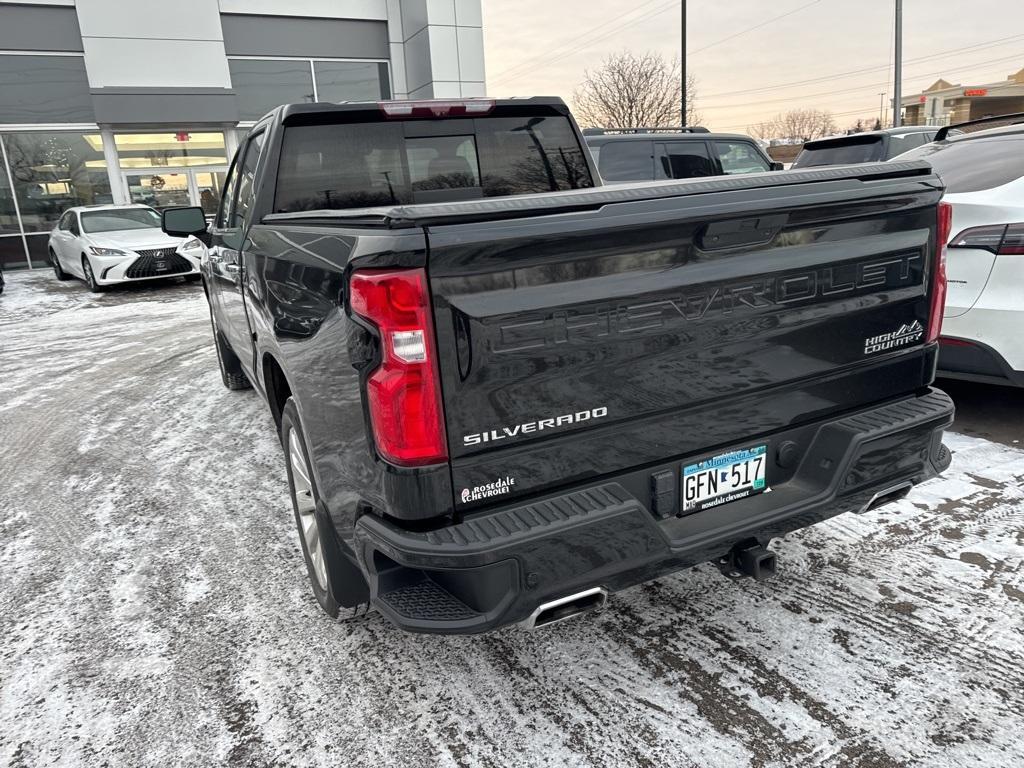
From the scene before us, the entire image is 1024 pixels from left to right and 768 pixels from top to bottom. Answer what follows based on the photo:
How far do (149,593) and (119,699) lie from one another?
0.78 metres

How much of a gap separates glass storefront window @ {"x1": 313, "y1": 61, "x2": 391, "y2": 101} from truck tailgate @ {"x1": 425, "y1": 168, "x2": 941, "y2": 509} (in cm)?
2010

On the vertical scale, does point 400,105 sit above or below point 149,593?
above

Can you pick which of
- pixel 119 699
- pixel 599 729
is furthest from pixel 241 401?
pixel 599 729

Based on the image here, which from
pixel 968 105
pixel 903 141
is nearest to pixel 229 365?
pixel 903 141

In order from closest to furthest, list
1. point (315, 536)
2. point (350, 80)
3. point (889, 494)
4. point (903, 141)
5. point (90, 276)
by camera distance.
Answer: point (889, 494), point (315, 536), point (903, 141), point (90, 276), point (350, 80)

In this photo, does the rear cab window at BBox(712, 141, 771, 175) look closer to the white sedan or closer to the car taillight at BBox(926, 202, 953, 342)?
the car taillight at BBox(926, 202, 953, 342)

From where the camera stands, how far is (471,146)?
12.8 feet

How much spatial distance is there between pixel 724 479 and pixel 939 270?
3.94 feet

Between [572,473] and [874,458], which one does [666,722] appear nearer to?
[572,473]

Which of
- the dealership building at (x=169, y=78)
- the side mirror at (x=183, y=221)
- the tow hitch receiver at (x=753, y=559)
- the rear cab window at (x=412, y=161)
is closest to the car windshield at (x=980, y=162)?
the rear cab window at (x=412, y=161)

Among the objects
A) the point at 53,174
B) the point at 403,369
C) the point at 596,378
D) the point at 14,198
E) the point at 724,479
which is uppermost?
the point at 53,174

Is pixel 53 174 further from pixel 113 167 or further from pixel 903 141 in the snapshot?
pixel 903 141

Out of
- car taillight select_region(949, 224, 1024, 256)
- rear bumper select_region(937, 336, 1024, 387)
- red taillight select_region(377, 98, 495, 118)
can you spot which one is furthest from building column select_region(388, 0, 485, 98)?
rear bumper select_region(937, 336, 1024, 387)

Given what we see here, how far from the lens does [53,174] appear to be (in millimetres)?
18766
